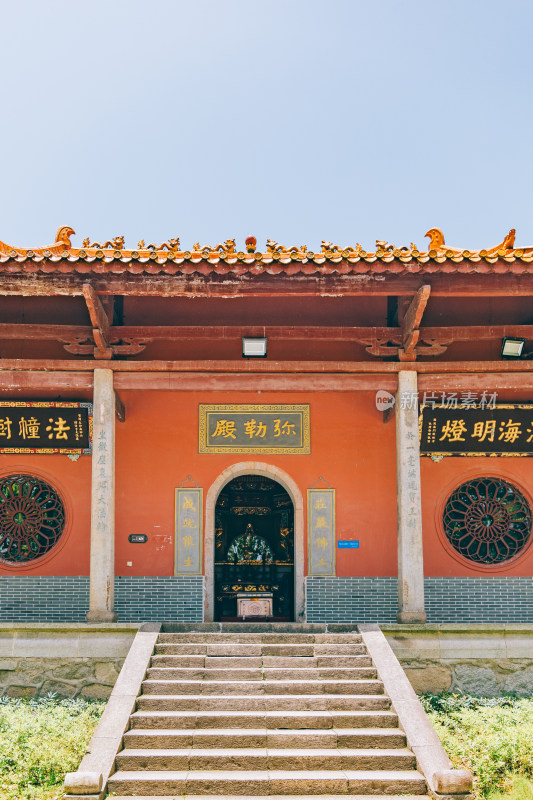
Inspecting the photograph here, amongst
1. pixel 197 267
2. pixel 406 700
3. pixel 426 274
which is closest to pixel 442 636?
pixel 406 700

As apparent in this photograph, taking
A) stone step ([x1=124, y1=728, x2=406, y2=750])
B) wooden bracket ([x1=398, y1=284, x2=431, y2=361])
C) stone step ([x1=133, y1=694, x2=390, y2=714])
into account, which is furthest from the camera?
wooden bracket ([x1=398, y1=284, x2=431, y2=361])

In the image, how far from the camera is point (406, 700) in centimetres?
616

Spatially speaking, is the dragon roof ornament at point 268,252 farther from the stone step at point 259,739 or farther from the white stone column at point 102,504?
the stone step at point 259,739

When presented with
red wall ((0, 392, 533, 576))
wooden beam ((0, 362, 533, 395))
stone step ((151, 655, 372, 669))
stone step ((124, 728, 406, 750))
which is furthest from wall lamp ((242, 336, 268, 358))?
stone step ((124, 728, 406, 750))

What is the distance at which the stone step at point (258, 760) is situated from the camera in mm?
5504

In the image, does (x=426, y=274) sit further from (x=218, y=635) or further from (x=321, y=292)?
(x=218, y=635)

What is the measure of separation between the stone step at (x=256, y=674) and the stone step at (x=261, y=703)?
11.3 inches

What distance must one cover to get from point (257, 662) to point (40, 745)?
6.53 feet

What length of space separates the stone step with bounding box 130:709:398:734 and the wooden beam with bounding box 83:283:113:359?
146 inches

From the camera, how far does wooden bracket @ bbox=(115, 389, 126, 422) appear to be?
8.58m

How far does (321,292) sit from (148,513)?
135 inches

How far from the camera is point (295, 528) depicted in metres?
8.90

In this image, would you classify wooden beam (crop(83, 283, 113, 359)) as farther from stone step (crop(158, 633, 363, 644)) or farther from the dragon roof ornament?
stone step (crop(158, 633, 363, 644))

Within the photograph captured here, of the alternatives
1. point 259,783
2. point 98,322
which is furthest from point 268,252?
point 259,783
